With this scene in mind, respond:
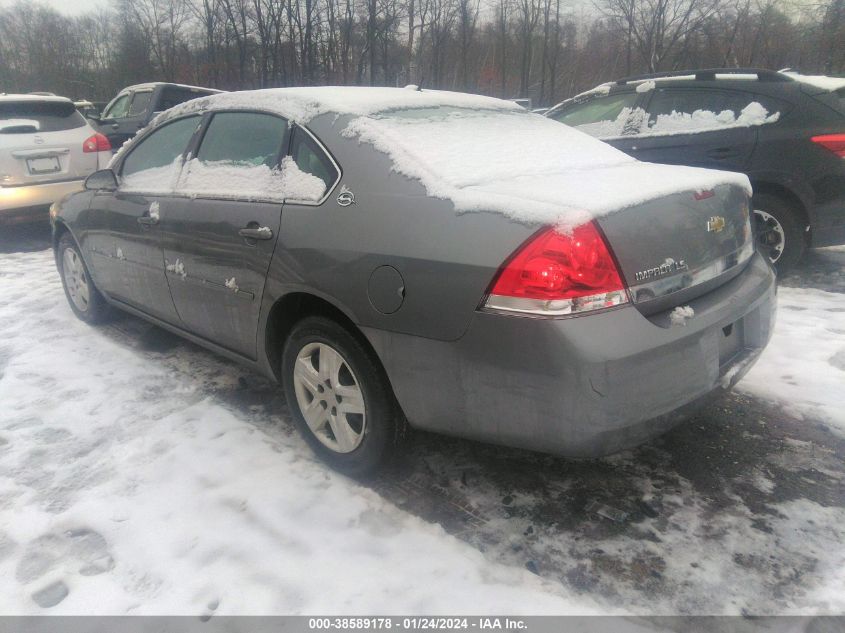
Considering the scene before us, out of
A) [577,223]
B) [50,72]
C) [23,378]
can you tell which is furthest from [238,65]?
[577,223]

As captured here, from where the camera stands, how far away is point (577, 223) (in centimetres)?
183

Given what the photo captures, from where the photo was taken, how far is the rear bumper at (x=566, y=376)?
1812mm

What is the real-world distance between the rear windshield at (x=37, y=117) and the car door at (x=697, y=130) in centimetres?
664

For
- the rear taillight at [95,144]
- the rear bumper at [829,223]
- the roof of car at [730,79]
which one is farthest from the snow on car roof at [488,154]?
the rear taillight at [95,144]

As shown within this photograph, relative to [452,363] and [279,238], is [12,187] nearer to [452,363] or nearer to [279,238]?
[279,238]

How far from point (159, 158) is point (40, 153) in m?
4.57

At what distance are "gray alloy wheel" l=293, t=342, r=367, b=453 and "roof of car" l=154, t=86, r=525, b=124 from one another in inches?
40.7

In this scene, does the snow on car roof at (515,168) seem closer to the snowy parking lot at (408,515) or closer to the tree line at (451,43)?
the snowy parking lot at (408,515)

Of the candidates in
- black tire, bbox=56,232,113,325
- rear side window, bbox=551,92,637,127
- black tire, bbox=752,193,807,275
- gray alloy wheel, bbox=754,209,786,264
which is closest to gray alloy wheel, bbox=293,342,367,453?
black tire, bbox=56,232,113,325

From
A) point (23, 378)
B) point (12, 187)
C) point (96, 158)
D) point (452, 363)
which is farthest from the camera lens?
point (96, 158)

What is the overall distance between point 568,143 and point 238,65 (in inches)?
1340

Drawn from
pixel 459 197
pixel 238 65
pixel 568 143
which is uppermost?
pixel 238 65

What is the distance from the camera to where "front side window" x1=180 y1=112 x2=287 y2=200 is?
8.86 ft

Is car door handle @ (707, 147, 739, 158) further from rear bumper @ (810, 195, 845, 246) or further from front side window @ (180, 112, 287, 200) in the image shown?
front side window @ (180, 112, 287, 200)
